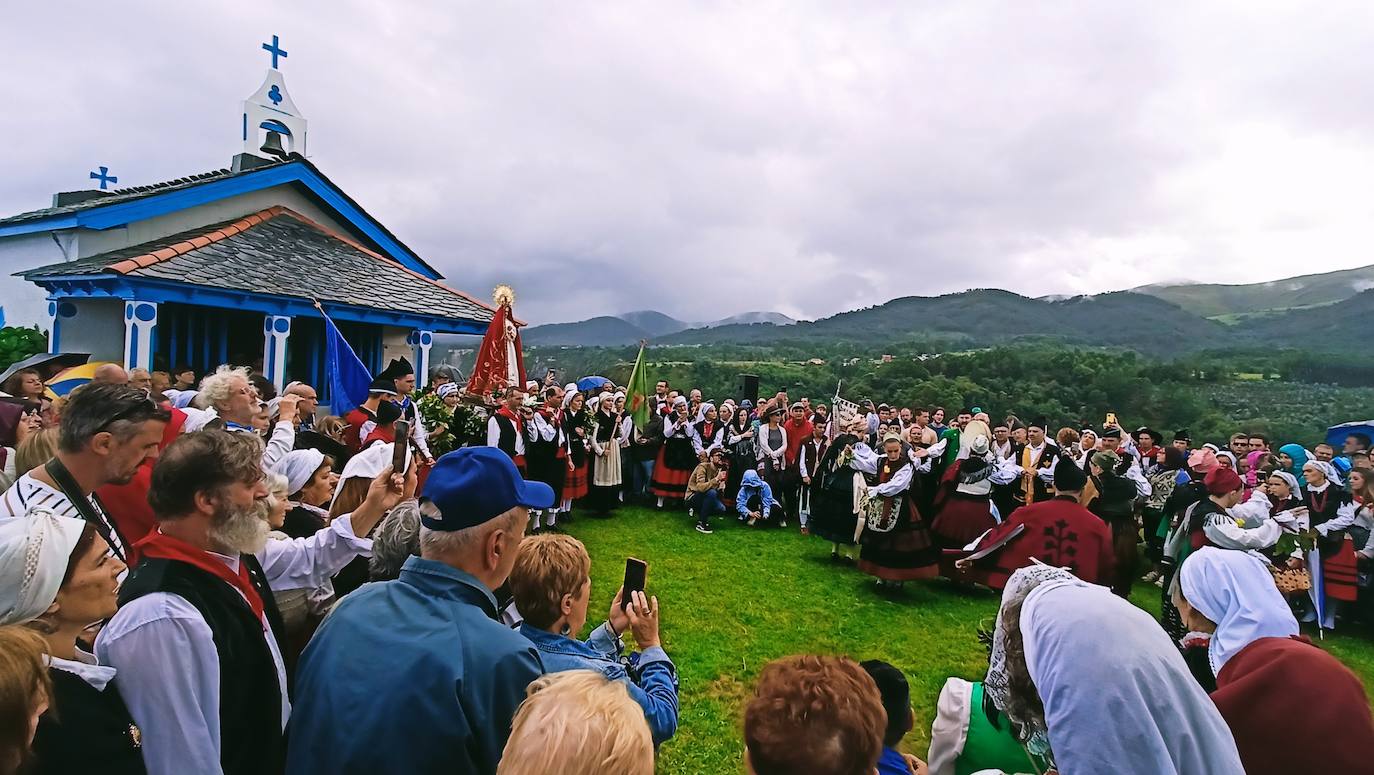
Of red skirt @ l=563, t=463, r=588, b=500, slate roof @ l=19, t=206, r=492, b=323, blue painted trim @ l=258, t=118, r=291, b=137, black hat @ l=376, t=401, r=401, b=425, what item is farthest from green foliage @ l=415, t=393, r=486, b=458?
blue painted trim @ l=258, t=118, r=291, b=137

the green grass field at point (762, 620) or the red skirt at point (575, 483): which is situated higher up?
the red skirt at point (575, 483)

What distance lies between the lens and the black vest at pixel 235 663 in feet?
5.88

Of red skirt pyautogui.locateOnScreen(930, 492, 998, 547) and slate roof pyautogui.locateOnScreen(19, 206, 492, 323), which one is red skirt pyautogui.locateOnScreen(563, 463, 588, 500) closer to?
slate roof pyautogui.locateOnScreen(19, 206, 492, 323)

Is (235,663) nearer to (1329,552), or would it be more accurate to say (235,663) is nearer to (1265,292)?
(1329,552)

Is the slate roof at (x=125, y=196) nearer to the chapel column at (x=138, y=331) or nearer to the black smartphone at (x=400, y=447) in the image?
the chapel column at (x=138, y=331)

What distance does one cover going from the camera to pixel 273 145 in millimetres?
12555

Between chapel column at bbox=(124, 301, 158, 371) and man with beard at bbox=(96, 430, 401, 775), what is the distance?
322 inches

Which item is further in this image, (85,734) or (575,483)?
(575,483)

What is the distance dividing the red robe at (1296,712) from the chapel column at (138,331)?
10.8 meters

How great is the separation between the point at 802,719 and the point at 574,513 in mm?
9752

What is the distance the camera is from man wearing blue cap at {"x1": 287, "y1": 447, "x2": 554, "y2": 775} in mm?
1528

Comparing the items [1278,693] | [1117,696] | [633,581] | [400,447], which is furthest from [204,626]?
[1278,693]

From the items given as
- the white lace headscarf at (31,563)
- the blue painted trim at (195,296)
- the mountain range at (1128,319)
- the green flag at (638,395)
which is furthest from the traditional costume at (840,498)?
the mountain range at (1128,319)

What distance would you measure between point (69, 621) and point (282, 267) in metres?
10.1
